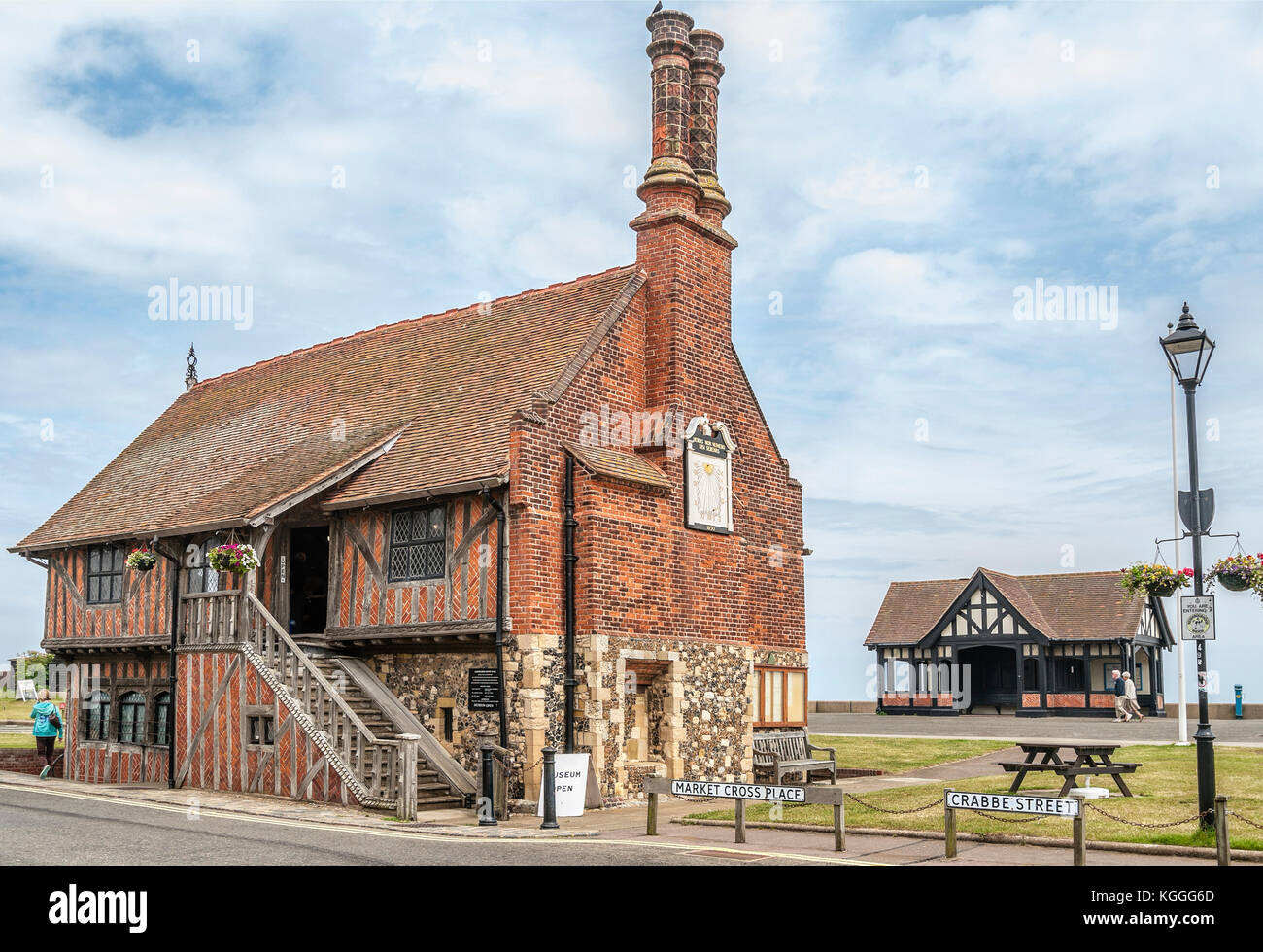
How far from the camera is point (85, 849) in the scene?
12.0 m

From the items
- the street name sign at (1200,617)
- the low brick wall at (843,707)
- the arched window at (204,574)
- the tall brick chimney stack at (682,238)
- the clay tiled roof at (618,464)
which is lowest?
the low brick wall at (843,707)

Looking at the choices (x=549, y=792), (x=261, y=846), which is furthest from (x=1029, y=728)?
(x=261, y=846)

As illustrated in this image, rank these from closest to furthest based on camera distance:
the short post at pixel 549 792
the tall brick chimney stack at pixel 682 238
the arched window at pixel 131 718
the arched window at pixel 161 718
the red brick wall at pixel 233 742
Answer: the short post at pixel 549 792 < the red brick wall at pixel 233 742 < the tall brick chimney stack at pixel 682 238 < the arched window at pixel 161 718 < the arched window at pixel 131 718

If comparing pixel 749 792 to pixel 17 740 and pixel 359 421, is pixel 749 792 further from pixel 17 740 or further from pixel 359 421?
pixel 17 740

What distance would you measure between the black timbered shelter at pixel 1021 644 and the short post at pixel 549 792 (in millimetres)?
32861

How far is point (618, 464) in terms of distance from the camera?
61.1ft

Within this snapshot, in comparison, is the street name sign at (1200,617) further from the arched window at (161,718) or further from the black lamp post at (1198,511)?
the arched window at (161,718)

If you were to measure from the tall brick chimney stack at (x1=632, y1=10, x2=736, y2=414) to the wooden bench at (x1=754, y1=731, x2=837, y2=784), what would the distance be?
18.4 feet

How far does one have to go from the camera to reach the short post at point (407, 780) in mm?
15375

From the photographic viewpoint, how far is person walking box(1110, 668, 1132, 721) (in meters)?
39.7

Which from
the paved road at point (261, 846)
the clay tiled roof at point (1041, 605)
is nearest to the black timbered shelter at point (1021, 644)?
the clay tiled roof at point (1041, 605)

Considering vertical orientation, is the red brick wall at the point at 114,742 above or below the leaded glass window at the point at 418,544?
below

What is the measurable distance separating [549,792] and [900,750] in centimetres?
1462
